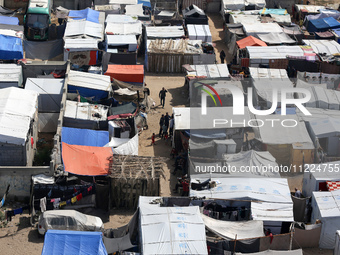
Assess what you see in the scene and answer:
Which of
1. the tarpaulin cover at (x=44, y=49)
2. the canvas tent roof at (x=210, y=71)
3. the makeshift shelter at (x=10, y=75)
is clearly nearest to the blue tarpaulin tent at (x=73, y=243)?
the makeshift shelter at (x=10, y=75)

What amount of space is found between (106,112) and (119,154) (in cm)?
426

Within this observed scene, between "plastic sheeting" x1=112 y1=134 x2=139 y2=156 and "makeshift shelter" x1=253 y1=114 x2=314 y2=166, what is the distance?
5.53 m

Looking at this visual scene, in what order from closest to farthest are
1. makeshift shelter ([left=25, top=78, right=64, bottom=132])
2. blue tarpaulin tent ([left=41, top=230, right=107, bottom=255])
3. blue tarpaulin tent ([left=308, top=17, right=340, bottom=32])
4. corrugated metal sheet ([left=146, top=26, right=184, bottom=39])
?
blue tarpaulin tent ([left=41, top=230, right=107, bottom=255]), makeshift shelter ([left=25, top=78, right=64, bottom=132]), corrugated metal sheet ([left=146, top=26, right=184, bottom=39]), blue tarpaulin tent ([left=308, top=17, right=340, bottom=32])

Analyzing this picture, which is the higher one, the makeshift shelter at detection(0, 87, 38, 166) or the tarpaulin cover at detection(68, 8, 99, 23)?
the makeshift shelter at detection(0, 87, 38, 166)

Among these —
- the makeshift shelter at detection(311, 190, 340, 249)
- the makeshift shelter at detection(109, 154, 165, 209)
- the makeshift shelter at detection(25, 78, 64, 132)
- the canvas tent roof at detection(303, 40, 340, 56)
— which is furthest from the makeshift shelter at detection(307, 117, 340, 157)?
the makeshift shelter at detection(25, 78, 64, 132)

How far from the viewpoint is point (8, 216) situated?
22.8 metres

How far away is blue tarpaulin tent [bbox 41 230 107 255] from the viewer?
1936cm

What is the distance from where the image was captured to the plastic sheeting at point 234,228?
20922mm

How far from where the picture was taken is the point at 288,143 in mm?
26953

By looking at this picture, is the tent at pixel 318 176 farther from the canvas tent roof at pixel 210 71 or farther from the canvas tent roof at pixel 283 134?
the canvas tent roof at pixel 210 71

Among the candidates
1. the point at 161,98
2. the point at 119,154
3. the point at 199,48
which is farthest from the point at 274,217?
the point at 199,48

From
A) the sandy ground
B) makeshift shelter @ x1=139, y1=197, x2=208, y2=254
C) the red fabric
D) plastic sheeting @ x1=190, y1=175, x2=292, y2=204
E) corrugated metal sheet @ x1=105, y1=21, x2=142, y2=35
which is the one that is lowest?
the sandy ground

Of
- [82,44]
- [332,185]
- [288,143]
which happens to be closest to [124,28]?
[82,44]

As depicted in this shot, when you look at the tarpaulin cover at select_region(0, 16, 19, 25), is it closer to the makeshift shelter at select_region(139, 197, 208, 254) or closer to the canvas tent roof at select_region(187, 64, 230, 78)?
the canvas tent roof at select_region(187, 64, 230, 78)
